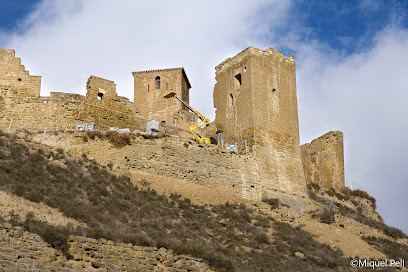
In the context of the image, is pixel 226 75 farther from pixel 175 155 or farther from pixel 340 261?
pixel 340 261

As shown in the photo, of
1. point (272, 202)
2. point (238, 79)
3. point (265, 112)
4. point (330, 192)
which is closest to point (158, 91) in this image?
point (238, 79)

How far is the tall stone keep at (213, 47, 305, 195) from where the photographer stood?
963 inches

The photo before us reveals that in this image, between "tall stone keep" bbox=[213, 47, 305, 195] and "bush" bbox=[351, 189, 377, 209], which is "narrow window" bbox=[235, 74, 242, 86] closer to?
"tall stone keep" bbox=[213, 47, 305, 195]

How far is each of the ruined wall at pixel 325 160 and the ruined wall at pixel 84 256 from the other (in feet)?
60.6

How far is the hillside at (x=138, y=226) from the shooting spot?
1078 cm

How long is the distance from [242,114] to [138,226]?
1208 cm

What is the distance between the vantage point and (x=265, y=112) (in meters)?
25.4

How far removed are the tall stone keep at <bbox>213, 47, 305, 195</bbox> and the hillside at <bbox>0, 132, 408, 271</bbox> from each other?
198 cm

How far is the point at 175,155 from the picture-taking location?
21562 mm

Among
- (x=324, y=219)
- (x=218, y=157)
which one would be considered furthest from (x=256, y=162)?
(x=324, y=219)

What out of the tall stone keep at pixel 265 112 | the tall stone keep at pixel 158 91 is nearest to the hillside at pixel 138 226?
the tall stone keep at pixel 265 112

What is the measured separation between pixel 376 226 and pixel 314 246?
19.3 feet

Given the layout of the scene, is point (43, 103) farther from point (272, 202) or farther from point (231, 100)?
point (272, 202)

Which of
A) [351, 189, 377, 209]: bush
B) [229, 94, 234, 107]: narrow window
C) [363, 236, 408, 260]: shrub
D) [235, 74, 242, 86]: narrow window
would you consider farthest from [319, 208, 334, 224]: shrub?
[351, 189, 377, 209]: bush
